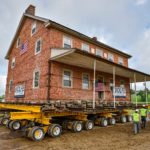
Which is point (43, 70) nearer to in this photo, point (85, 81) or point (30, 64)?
point (30, 64)

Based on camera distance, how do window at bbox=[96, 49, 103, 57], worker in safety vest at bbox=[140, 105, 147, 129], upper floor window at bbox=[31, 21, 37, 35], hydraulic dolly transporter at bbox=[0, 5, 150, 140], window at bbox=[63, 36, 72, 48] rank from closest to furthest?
1. hydraulic dolly transporter at bbox=[0, 5, 150, 140]
2. worker in safety vest at bbox=[140, 105, 147, 129]
3. window at bbox=[63, 36, 72, 48]
4. upper floor window at bbox=[31, 21, 37, 35]
5. window at bbox=[96, 49, 103, 57]

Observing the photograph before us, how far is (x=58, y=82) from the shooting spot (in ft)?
47.3

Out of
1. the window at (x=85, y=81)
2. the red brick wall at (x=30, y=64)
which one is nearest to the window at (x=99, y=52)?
the window at (x=85, y=81)

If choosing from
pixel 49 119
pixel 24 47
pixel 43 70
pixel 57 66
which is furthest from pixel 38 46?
pixel 49 119

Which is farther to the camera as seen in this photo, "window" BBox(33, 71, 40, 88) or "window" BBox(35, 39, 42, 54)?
"window" BBox(35, 39, 42, 54)

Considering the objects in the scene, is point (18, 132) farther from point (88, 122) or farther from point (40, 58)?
point (40, 58)

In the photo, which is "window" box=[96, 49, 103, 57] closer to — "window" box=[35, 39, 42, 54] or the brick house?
the brick house

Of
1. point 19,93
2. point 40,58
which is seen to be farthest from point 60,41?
point 19,93

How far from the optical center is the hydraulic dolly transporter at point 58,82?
33.7ft

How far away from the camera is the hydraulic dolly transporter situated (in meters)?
10.3

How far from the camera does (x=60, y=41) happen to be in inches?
615

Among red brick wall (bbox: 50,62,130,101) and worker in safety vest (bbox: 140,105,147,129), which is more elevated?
red brick wall (bbox: 50,62,130,101)

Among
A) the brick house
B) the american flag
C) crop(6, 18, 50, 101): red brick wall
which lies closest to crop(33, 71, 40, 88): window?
the brick house

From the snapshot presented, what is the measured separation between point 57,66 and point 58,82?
1391 mm
